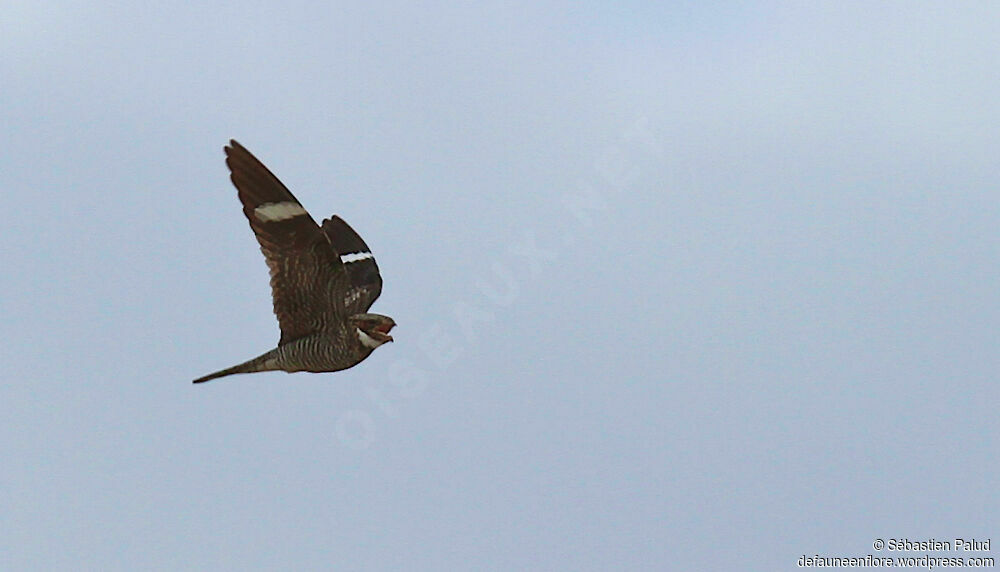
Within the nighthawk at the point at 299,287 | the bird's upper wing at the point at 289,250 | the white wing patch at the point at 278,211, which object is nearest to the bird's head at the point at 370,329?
the nighthawk at the point at 299,287

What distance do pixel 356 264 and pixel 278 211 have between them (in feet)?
10.8

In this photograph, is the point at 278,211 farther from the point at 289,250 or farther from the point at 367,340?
the point at 367,340

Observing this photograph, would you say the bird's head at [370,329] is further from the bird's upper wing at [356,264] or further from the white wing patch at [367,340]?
the bird's upper wing at [356,264]

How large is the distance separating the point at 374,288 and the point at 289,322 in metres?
2.14

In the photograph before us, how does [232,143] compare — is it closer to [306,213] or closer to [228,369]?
[306,213]

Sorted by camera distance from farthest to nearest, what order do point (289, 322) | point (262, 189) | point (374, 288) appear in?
point (374, 288) < point (289, 322) < point (262, 189)

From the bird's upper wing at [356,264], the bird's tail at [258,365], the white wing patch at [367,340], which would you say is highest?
the bird's upper wing at [356,264]

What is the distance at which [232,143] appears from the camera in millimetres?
13648

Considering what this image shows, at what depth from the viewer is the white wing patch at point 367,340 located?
14508 millimetres

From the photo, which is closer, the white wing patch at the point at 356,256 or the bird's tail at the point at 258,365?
the bird's tail at the point at 258,365

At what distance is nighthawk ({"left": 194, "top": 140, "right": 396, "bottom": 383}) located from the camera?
13664 mm

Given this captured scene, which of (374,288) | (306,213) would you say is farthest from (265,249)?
(374,288)

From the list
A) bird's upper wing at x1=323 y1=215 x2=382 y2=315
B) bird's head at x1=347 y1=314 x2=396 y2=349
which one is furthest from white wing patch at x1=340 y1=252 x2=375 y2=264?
bird's head at x1=347 y1=314 x2=396 y2=349

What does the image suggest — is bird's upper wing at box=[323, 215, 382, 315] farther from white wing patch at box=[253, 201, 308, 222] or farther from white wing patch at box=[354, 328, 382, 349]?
white wing patch at box=[253, 201, 308, 222]
